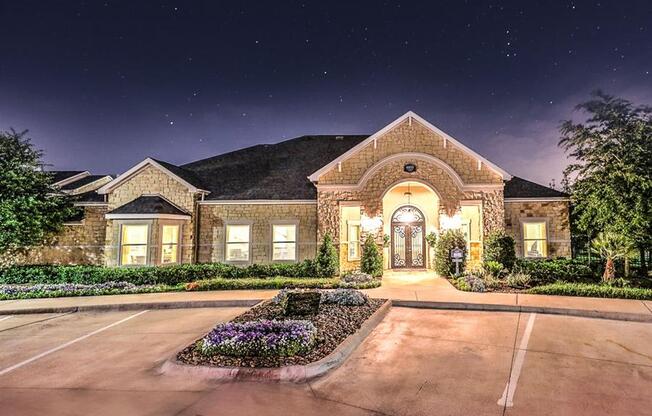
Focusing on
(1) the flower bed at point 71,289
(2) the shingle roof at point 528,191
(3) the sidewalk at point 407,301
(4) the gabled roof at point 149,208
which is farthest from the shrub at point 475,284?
(4) the gabled roof at point 149,208

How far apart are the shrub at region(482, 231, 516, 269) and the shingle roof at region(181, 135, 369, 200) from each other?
7766 mm

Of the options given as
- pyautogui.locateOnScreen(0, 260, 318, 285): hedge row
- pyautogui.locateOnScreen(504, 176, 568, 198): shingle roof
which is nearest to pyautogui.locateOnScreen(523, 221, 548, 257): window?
pyautogui.locateOnScreen(504, 176, 568, 198): shingle roof

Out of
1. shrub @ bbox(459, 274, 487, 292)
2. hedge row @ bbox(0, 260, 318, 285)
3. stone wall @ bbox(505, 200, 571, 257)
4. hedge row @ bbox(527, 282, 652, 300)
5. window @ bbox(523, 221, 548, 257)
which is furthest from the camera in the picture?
window @ bbox(523, 221, 548, 257)

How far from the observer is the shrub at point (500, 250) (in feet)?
47.8

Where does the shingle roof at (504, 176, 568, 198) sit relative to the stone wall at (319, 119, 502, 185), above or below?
below

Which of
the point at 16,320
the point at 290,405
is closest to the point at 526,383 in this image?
the point at 290,405

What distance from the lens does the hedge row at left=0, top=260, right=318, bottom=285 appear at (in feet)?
48.5

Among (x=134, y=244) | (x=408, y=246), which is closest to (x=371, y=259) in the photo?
(x=408, y=246)

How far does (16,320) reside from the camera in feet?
33.5

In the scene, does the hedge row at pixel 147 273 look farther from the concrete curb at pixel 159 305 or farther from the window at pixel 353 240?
the concrete curb at pixel 159 305

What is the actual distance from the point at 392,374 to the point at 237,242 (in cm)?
1321

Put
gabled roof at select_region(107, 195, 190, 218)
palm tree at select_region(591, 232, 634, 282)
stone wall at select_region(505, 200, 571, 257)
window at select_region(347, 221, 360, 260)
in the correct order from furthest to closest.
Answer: window at select_region(347, 221, 360, 260) → stone wall at select_region(505, 200, 571, 257) → gabled roof at select_region(107, 195, 190, 218) → palm tree at select_region(591, 232, 634, 282)

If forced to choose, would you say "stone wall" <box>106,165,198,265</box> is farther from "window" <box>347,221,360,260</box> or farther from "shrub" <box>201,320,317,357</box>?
"shrub" <box>201,320,317,357</box>

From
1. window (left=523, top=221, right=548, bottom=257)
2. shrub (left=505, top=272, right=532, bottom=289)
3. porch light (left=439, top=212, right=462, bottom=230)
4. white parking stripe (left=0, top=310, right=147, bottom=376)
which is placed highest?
porch light (left=439, top=212, right=462, bottom=230)
